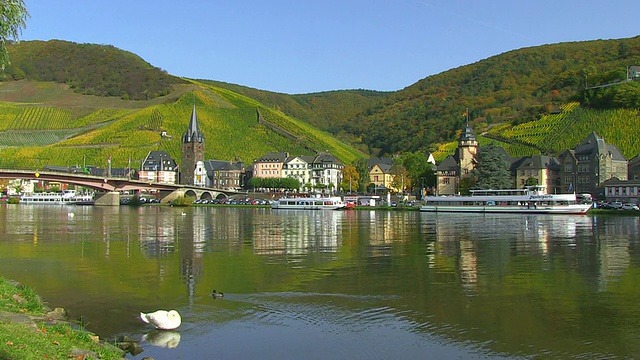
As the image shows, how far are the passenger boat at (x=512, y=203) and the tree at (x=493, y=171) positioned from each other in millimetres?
1387

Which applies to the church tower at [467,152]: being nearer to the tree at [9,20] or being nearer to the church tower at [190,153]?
the church tower at [190,153]

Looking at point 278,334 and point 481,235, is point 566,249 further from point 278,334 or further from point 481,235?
point 278,334

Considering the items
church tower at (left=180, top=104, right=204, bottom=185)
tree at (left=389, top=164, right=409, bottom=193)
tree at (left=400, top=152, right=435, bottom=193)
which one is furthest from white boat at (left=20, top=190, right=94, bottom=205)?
tree at (left=400, top=152, right=435, bottom=193)

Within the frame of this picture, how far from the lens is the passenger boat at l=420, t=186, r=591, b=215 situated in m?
79.7

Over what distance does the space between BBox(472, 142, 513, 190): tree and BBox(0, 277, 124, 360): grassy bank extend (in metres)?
87.7

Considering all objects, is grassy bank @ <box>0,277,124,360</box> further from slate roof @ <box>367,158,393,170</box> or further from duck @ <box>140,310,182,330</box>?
slate roof @ <box>367,158,393,170</box>

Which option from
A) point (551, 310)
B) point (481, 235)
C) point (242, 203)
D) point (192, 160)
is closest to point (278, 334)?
point (551, 310)

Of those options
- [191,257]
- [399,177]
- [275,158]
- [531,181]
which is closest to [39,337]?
[191,257]

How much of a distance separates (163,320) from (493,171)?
87644 millimetres

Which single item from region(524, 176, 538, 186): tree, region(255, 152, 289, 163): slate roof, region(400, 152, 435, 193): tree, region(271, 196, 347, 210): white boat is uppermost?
region(255, 152, 289, 163): slate roof

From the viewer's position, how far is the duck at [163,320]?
16328mm

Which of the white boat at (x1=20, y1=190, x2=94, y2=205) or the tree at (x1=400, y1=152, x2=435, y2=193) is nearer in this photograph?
the tree at (x1=400, y1=152, x2=435, y2=193)

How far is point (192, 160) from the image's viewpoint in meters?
155

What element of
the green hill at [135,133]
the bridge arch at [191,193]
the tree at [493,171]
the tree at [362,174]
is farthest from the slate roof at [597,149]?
the green hill at [135,133]
